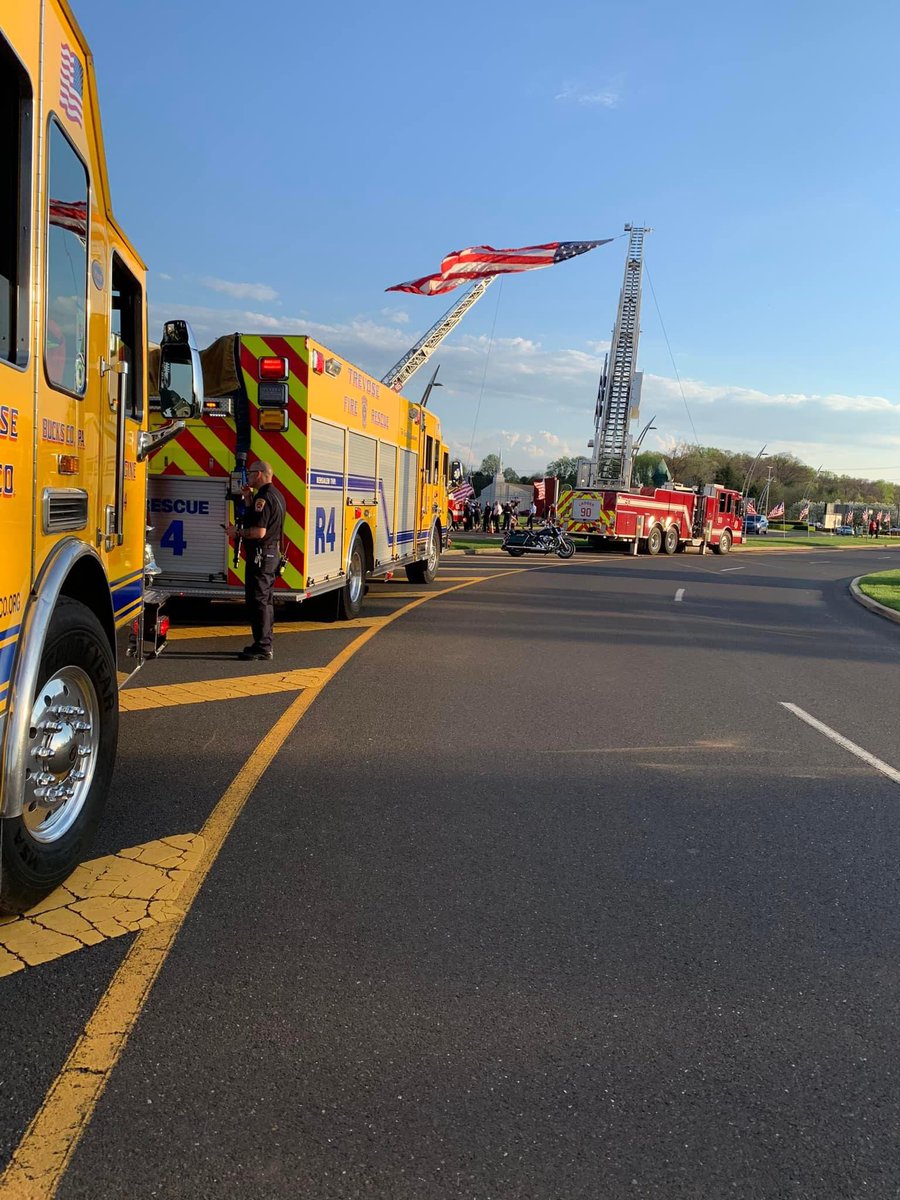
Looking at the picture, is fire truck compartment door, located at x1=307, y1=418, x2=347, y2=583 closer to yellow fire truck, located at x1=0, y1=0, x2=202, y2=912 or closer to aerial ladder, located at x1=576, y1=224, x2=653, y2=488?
yellow fire truck, located at x1=0, y1=0, x2=202, y2=912

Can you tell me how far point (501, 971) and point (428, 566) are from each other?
567 inches

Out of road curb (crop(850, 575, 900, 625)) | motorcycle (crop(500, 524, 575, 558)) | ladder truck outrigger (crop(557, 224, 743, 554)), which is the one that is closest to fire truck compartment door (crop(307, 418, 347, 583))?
road curb (crop(850, 575, 900, 625))

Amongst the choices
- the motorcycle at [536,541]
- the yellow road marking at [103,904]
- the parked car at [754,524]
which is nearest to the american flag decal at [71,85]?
the yellow road marking at [103,904]

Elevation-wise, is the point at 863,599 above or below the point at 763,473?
below

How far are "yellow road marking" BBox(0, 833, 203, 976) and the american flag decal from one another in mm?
2990

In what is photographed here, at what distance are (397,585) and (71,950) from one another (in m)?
13.9

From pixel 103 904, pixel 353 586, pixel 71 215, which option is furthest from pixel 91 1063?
pixel 353 586

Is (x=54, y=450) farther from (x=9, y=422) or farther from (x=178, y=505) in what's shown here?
(x=178, y=505)

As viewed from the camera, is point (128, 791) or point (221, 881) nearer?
point (221, 881)

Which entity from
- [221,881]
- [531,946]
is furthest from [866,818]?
[221,881]

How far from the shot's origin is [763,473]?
139m

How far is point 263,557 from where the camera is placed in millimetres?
8867

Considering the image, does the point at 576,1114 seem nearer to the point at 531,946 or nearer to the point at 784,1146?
the point at 784,1146

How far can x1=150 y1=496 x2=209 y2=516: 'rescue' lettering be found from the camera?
10094 mm
